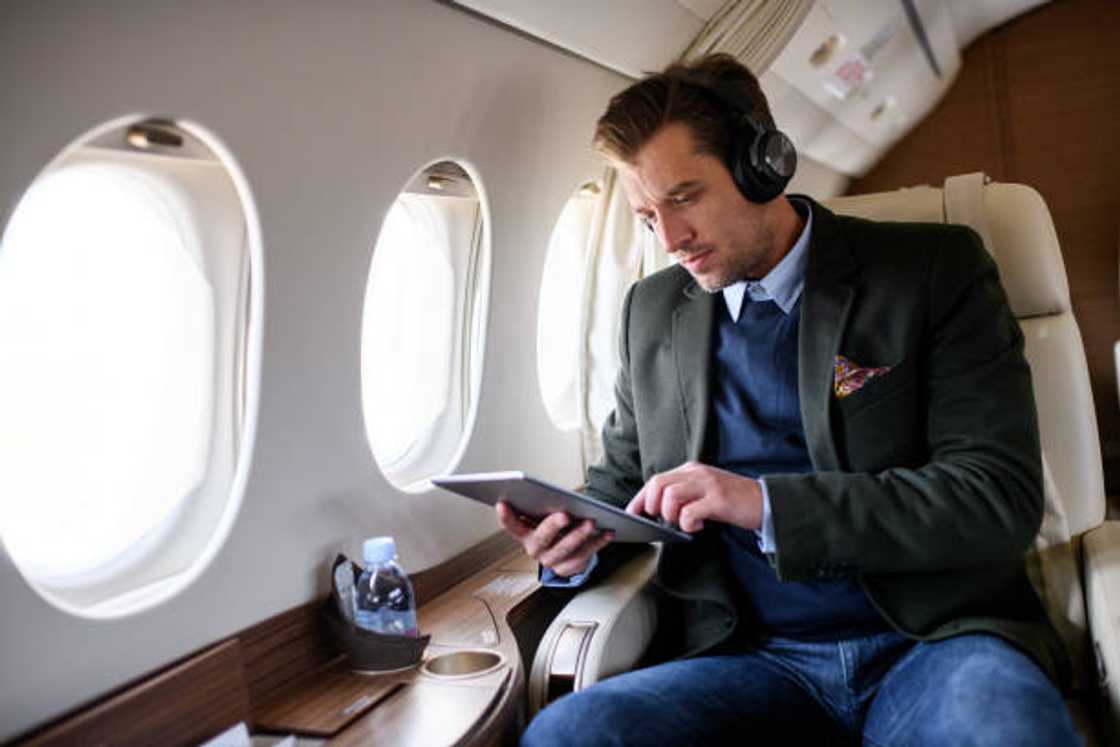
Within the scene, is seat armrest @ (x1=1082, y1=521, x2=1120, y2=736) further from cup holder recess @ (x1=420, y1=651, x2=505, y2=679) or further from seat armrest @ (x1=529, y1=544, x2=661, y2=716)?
cup holder recess @ (x1=420, y1=651, x2=505, y2=679)

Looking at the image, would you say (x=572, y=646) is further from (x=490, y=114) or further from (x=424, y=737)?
(x=490, y=114)

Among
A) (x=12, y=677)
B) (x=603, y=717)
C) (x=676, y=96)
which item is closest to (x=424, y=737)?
(x=603, y=717)

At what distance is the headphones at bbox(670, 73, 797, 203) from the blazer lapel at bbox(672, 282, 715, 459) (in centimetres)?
27

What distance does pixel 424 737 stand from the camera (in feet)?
5.55

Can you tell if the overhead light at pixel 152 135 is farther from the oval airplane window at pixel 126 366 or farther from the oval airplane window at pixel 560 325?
the oval airplane window at pixel 560 325

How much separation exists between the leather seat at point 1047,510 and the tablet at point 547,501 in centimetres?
25

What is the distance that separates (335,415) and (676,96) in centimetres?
90

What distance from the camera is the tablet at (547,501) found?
65.3 inches

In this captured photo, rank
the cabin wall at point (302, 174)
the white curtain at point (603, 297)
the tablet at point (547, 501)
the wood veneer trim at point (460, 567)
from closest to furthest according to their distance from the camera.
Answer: the cabin wall at point (302, 174) → the tablet at point (547, 501) → the wood veneer trim at point (460, 567) → the white curtain at point (603, 297)

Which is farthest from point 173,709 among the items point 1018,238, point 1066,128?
point 1066,128

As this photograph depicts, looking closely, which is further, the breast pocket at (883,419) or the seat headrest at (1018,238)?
the seat headrest at (1018,238)

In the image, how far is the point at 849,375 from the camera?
1927mm

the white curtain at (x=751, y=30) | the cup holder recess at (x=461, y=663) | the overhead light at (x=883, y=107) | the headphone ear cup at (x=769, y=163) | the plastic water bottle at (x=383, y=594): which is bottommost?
the cup holder recess at (x=461, y=663)

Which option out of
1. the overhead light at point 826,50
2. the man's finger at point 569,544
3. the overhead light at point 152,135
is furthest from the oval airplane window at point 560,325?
the overhead light at point 152,135
